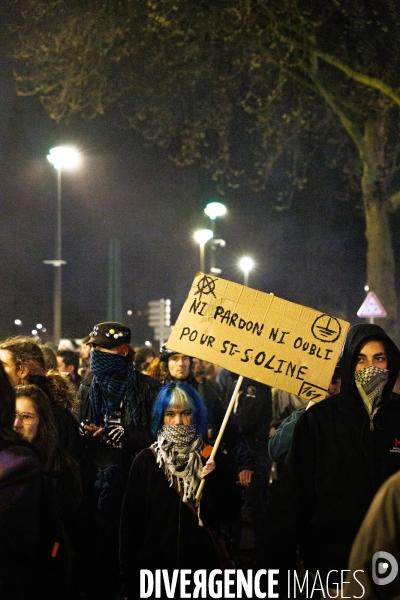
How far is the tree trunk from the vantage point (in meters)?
20.5

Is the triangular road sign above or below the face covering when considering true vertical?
above

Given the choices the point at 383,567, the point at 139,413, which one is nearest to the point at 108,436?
the point at 139,413

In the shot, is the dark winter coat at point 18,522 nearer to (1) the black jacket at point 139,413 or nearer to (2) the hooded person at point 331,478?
(2) the hooded person at point 331,478

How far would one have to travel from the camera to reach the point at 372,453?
4.04 metres

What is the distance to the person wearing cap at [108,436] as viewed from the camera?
19.7ft

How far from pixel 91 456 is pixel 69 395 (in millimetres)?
548

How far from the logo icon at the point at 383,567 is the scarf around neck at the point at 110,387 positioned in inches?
175

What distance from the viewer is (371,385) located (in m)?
4.29

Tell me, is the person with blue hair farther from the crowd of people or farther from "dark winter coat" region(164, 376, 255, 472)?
"dark winter coat" region(164, 376, 255, 472)

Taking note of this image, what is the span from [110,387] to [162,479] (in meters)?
1.93

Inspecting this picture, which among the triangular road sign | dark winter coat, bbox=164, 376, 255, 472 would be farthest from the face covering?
the triangular road sign

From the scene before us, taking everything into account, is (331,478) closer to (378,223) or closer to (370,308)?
(370,308)

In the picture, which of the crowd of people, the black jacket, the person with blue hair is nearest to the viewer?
the crowd of people

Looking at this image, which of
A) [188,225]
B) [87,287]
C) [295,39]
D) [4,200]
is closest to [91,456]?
[295,39]
